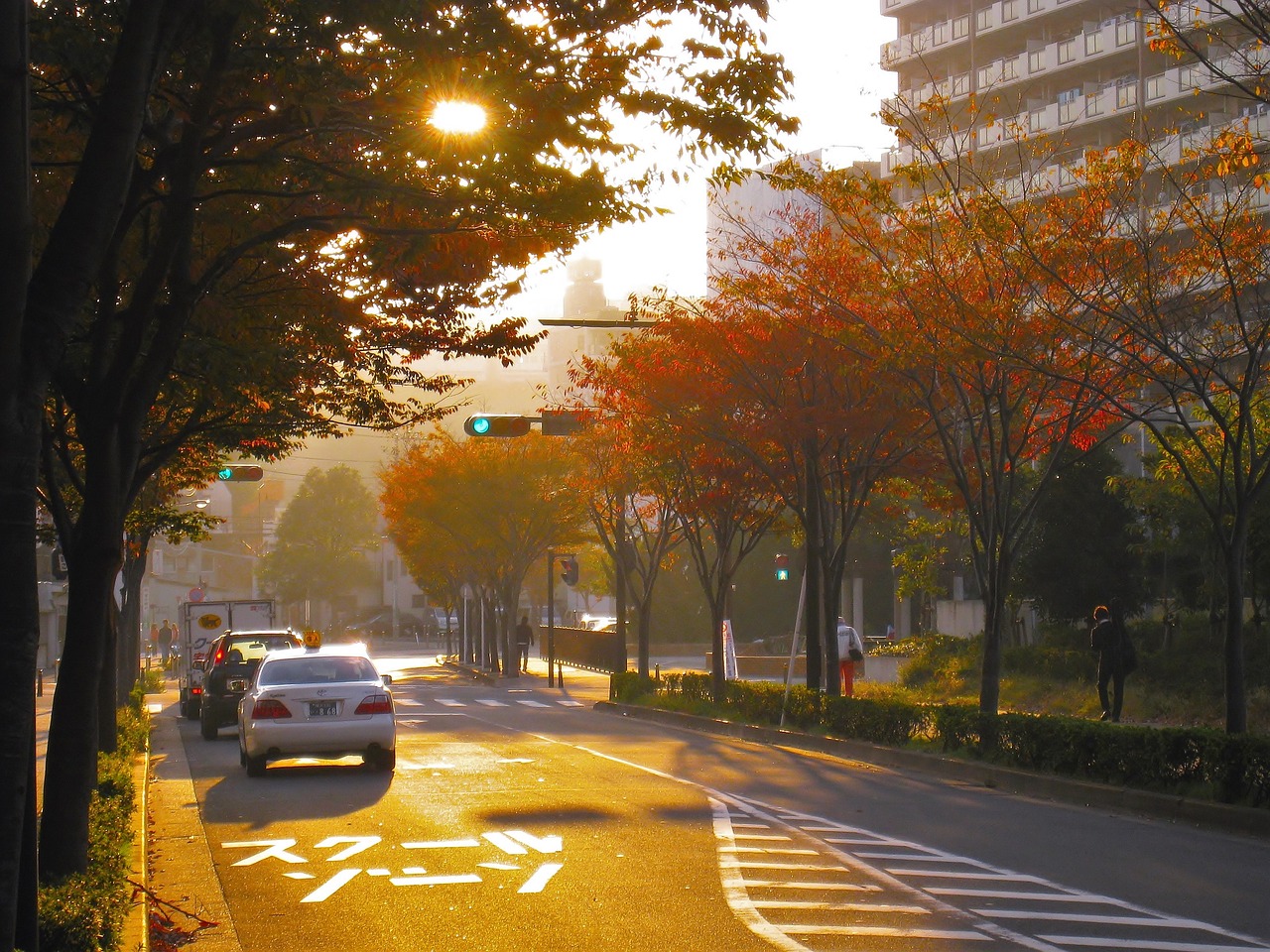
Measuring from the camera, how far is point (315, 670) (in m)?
18.8

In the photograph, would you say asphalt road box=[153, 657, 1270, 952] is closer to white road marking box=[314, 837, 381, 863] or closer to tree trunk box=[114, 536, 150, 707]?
white road marking box=[314, 837, 381, 863]

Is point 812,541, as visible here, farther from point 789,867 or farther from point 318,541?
point 318,541

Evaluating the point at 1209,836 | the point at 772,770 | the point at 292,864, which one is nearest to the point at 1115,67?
the point at 772,770

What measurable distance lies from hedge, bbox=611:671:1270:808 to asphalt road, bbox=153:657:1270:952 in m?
0.70

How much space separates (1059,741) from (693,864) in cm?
655

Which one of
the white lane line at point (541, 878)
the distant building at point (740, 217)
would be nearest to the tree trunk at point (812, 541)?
the distant building at point (740, 217)

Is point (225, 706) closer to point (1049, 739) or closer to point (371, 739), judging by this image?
point (371, 739)

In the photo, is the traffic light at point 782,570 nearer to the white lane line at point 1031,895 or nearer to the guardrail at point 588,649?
the guardrail at point 588,649

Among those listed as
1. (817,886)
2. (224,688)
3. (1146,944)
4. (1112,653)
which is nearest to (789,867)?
(817,886)

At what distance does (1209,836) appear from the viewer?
1258cm

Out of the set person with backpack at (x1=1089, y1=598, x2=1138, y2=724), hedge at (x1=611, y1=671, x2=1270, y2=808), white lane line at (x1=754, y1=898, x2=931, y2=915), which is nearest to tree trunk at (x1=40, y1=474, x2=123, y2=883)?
white lane line at (x1=754, y1=898, x2=931, y2=915)

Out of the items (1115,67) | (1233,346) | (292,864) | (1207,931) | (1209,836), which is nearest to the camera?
(1207,931)

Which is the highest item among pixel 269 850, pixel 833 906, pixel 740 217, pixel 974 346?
pixel 740 217

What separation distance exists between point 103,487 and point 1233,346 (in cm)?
1153
